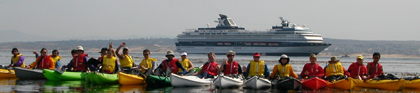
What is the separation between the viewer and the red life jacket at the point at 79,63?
20.3 m

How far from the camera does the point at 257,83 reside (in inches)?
676

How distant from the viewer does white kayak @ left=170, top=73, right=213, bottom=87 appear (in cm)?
1773

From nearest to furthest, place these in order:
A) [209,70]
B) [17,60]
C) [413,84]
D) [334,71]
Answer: [413,84]
[334,71]
[209,70]
[17,60]

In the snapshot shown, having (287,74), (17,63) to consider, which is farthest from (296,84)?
(17,63)

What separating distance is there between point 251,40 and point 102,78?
94.5 m

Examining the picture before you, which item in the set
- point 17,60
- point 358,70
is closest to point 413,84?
point 358,70

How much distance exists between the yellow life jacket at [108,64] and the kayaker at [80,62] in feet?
3.12

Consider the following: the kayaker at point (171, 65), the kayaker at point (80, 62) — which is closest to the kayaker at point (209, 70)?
the kayaker at point (171, 65)

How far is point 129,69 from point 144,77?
0.85 meters

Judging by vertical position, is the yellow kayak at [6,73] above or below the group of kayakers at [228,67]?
below

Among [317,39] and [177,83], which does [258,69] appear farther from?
[317,39]

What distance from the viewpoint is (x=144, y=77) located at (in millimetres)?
19000

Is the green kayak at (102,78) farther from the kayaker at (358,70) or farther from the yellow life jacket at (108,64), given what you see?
the kayaker at (358,70)

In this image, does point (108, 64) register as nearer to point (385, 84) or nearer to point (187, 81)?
point (187, 81)
